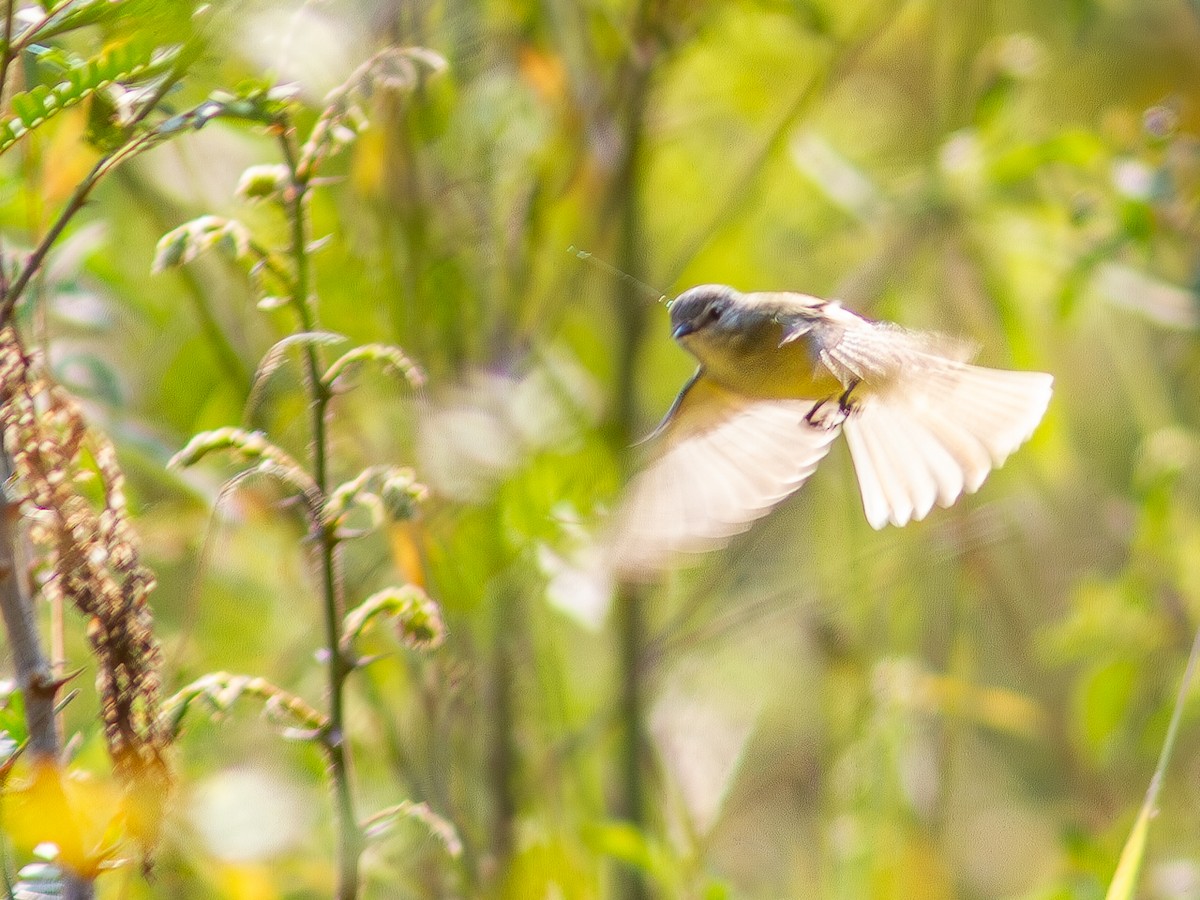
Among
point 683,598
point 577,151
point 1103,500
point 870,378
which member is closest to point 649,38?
point 577,151

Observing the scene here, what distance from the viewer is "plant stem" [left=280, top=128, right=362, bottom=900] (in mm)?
600

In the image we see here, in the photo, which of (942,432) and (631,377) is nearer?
(942,432)

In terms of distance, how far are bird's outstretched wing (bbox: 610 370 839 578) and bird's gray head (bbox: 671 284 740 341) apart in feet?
0.14

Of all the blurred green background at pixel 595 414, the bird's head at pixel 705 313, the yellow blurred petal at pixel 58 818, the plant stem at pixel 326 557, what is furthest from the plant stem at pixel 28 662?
the bird's head at pixel 705 313

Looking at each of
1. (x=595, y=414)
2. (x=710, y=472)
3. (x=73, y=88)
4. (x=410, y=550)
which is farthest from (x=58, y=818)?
(x=595, y=414)

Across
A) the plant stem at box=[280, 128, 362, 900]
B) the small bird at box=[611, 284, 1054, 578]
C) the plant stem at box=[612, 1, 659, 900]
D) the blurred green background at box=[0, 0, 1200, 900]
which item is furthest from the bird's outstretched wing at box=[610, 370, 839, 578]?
the plant stem at box=[280, 128, 362, 900]

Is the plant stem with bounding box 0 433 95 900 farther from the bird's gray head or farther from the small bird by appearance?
the bird's gray head

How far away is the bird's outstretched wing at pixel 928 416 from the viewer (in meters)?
0.92

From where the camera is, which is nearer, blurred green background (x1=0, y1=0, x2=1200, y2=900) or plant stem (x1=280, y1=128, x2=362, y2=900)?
plant stem (x1=280, y1=128, x2=362, y2=900)

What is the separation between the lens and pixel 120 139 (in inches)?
23.3

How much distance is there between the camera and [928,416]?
991 mm

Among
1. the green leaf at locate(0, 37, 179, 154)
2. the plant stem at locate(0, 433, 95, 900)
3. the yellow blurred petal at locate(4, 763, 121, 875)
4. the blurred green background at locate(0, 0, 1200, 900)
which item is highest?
the green leaf at locate(0, 37, 179, 154)

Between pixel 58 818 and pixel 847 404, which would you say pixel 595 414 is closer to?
pixel 847 404

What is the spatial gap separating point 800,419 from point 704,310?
5.4 inches
